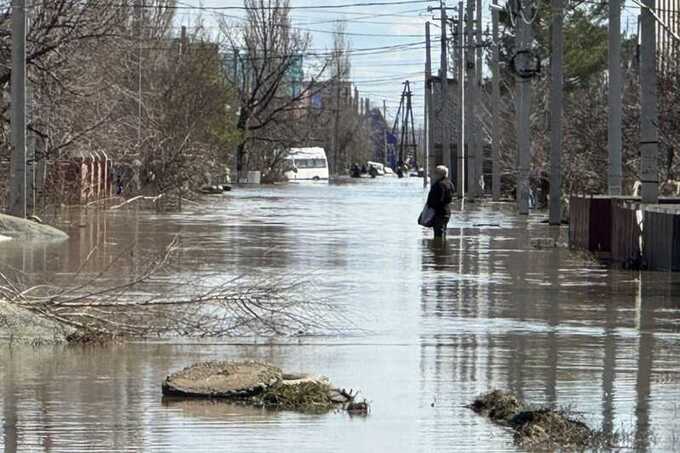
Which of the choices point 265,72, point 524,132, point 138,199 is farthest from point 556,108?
point 265,72

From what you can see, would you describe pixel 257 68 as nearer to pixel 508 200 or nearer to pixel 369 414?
pixel 508 200

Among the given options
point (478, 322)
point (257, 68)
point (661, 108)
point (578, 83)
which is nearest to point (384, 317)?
point (478, 322)

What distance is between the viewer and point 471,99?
65.6 m

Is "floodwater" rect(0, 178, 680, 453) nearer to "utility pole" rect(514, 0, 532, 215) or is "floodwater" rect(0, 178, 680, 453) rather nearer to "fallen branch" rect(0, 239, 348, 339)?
"fallen branch" rect(0, 239, 348, 339)

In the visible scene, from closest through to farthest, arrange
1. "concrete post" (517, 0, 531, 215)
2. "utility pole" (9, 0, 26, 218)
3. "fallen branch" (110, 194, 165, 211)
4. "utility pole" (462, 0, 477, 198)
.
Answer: "utility pole" (9, 0, 26, 218) → "concrete post" (517, 0, 531, 215) → "fallen branch" (110, 194, 165, 211) → "utility pole" (462, 0, 477, 198)

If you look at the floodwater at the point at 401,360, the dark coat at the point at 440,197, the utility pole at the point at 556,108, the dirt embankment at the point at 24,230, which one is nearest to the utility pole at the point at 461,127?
the utility pole at the point at 556,108

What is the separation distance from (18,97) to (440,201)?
8.98 m

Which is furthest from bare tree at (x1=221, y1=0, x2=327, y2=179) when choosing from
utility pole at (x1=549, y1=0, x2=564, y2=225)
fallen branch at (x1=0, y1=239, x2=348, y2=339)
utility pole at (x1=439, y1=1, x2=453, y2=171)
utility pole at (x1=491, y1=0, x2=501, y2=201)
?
fallen branch at (x1=0, y1=239, x2=348, y2=339)

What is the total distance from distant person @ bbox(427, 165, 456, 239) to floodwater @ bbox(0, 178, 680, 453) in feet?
A: 17.7

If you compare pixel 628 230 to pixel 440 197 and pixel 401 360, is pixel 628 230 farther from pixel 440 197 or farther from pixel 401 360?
pixel 401 360

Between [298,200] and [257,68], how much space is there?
3899 cm

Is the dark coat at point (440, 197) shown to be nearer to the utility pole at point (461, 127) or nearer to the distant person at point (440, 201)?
the distant person at point (440, 201)

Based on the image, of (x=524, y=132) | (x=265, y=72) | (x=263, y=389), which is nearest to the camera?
(x=263, y=389)

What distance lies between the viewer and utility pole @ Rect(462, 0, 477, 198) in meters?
63.2
